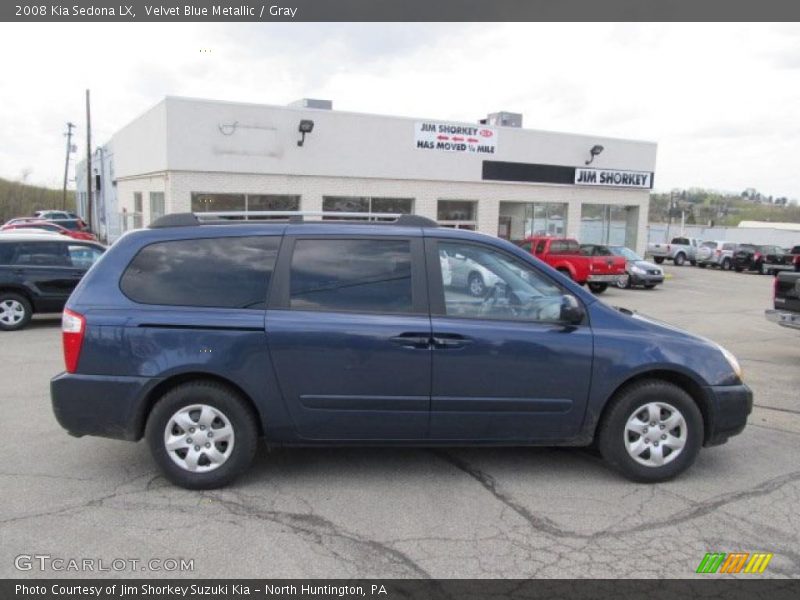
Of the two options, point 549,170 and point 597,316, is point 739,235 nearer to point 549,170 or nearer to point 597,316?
point 549,170

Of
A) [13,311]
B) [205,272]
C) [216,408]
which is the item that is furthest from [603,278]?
[216,408]

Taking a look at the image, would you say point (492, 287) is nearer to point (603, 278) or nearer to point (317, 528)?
point (317, 528)

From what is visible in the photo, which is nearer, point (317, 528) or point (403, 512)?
point (317, 528)

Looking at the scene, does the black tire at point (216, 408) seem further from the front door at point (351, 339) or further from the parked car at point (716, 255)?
the parked car at point (716, 255)

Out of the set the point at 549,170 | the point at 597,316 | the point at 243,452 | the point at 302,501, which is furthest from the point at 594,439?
the point at 549,170

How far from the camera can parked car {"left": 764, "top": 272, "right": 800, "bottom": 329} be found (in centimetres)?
852

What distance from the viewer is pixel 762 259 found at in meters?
34.1

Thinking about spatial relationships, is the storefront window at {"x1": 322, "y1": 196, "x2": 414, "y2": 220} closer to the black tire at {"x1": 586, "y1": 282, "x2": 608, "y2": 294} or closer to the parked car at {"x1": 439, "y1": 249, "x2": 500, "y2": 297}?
the black tire at {"x1": 586, "y1": 282, "x2": 608, "y2": 294}

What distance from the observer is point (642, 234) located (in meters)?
28.5

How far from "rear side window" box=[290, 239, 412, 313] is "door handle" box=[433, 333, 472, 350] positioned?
280 mm

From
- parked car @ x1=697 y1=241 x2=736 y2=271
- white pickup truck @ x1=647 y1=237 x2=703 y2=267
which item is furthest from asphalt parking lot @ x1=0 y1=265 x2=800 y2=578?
white pickup truck @ x1=647 y1=237 x2=703 y2=267

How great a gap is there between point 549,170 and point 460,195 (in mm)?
4101

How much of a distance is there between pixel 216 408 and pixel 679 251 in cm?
3888

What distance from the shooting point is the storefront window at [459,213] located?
23656mm
